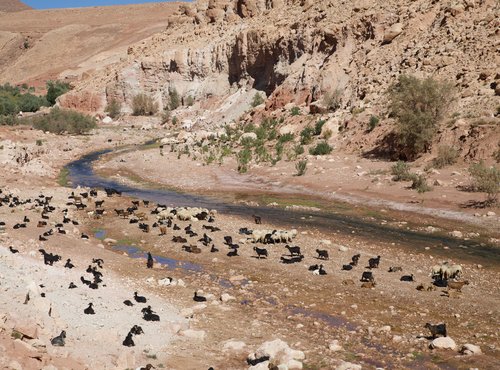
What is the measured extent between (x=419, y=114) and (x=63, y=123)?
28936mm

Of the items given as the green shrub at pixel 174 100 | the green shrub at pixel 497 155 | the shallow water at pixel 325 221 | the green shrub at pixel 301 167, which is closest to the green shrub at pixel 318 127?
the green shrub at pixel 301 167

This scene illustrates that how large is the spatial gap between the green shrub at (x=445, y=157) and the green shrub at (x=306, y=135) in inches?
308

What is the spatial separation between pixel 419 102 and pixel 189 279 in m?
16.1

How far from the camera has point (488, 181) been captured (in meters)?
17.1

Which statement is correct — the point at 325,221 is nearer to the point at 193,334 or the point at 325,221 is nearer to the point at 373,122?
the point at 193,334

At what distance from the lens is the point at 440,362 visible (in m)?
7.12

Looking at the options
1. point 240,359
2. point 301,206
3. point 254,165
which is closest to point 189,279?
point 240,359

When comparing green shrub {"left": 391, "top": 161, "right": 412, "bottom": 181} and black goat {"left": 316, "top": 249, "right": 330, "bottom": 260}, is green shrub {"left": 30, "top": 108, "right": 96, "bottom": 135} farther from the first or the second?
black goat {"left": 316, "top": 249, "right": 330, "bottom": 260}

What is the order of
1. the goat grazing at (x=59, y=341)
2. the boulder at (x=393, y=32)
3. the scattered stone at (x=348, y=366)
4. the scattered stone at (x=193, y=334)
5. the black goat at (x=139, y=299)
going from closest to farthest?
1. the goat grazing at (x=59, y=341)
2. the scattered stone at (x=348, y=366)
3. the scattered stone at (x=193, y=334)
4. the black goat at (x=139, y=299)
5. the boulder at (x=393, y=32)

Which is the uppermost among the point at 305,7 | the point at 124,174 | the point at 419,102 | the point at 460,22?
the point at 305,7

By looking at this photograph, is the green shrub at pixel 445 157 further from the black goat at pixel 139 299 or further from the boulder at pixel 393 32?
the black goat at pixel 139 299

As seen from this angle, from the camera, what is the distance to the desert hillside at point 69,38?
9481cm

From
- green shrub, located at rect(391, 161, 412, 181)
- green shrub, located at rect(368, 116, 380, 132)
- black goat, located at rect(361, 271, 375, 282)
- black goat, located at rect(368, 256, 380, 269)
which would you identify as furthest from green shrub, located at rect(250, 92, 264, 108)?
black goat, located at rect(361, 271, 375, 282)

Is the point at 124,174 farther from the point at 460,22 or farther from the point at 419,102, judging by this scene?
the point at 460,22
